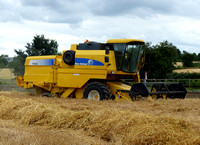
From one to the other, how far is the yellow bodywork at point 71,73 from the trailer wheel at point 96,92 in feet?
1.55

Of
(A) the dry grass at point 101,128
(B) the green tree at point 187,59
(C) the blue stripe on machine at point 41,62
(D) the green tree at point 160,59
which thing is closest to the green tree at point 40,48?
(D) the green tree at point 160,59

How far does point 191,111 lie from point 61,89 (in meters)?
7.57

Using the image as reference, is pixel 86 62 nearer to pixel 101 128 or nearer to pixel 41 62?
pixel 41 62

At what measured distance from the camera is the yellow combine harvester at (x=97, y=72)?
1305 centimetres

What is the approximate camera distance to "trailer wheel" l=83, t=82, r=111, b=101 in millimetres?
12688

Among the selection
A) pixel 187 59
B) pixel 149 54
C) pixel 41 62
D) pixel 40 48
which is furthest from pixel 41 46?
pixel 187 59

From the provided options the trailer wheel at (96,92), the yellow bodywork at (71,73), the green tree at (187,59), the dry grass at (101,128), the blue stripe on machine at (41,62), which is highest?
the green tree at (187,59)

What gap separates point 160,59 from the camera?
41.6m

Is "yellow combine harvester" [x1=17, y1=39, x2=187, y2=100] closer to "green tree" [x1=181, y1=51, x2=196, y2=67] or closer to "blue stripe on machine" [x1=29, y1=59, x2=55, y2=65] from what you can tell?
"blue stripe on machine" [x1=29, y1=59, x2=55, y2=65]

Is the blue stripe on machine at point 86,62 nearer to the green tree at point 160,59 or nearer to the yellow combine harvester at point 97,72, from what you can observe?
the yellow combine harvester at point 97,72

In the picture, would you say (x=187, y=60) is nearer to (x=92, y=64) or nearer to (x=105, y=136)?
(x=92, y=64)

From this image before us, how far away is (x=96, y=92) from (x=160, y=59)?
29711 millimetres

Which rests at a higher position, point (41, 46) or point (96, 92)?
point (41, 46)

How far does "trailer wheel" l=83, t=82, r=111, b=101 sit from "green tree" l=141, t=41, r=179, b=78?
27.5m
